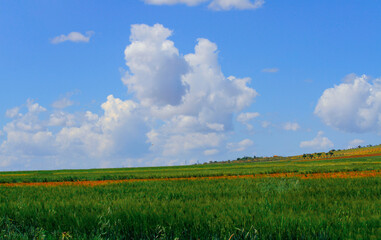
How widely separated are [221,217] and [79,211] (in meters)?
3.81

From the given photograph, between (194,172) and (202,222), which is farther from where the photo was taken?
(194,172)

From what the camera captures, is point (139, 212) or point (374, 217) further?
point (139, 212)

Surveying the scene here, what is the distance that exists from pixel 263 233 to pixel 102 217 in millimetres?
3474

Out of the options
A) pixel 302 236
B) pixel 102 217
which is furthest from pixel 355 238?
pixel 102 217

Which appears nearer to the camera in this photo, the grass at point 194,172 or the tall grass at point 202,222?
the tall grass at point 202,222

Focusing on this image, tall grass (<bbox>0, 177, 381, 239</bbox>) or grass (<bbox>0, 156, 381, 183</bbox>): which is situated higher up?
tall grass (<bbox>0, 177, 381, 239</bbox>)

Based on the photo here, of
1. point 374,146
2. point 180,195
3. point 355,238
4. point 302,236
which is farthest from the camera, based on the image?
point 374,146

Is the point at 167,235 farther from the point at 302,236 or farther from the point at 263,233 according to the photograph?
the point at 302,236

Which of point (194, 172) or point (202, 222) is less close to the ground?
point (202, 222)

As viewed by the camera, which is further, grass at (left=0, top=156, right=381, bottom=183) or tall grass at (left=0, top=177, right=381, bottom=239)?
grass at (left=0, top=156, right=381, bottom=183)

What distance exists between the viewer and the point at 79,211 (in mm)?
7691

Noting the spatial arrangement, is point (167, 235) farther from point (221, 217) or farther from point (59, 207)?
point (59, 207)

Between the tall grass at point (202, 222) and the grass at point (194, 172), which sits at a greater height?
the tall grass at point (202, 222)

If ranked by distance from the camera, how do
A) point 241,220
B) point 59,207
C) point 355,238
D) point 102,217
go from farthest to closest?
1. point 59,207
2. point 102,217
3. point 241,220
4. point 355,238
